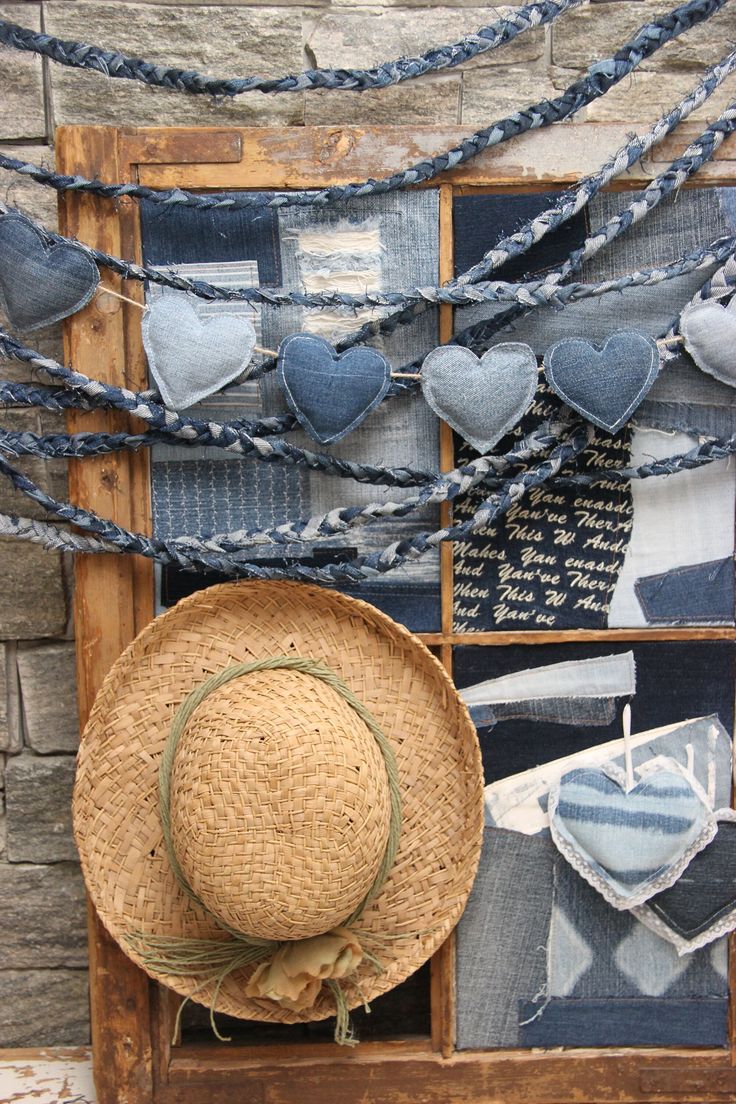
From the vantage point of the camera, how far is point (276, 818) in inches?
55.2

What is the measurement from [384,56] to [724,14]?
2.38ft

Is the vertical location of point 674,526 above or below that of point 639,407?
below

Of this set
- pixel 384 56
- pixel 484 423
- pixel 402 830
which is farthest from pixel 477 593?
pixel 384 56

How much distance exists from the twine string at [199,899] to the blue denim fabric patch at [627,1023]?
41cm

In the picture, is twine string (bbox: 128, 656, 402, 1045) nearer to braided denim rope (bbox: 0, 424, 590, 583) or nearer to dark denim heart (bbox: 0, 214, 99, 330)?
braided denim rope (bbox: 0, 424, 590, 583)

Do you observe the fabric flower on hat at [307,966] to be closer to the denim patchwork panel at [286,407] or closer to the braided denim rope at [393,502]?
the denim patchwork panel at [286,407]

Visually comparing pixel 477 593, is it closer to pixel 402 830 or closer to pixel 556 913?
pixel 402 830

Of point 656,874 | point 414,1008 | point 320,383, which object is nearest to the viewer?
point 320,383

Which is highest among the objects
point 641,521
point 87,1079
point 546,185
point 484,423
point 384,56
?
point 384,56

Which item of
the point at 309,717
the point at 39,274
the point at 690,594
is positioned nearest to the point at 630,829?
the point at 690,594

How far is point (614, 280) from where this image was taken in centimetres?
160

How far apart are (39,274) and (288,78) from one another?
0.59 metres

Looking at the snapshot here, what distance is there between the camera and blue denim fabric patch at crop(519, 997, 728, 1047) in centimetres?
173

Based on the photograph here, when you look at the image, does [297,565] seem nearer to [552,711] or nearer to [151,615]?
[151,615]
